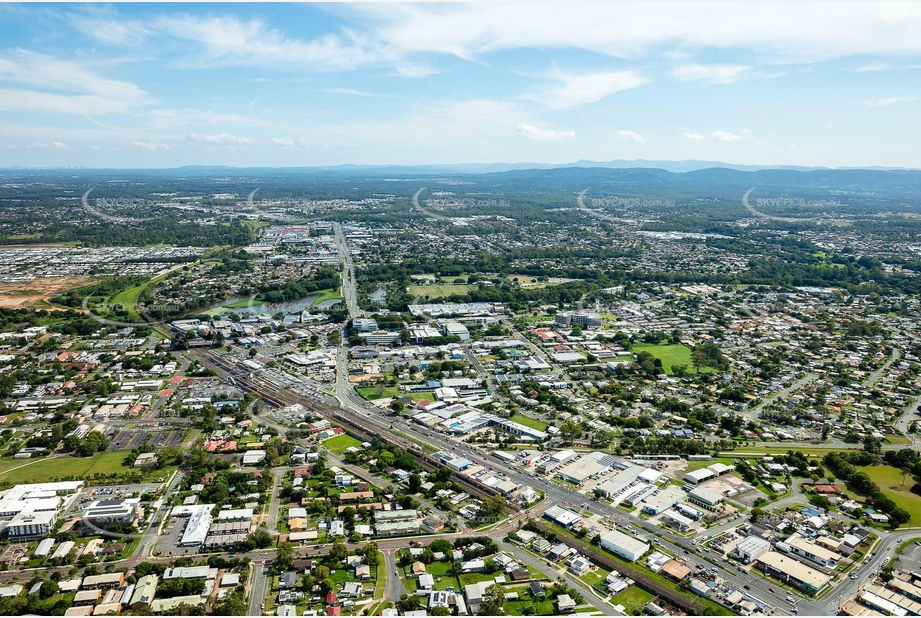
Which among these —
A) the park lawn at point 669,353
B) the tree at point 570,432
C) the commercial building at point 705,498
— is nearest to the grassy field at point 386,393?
the tree at point 570,432

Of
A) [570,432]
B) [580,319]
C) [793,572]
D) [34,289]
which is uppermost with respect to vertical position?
[34,289]

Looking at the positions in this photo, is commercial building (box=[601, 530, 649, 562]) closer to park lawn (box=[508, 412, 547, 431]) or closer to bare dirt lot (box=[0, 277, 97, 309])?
park lawn (box=[508, 412, 547, 431])

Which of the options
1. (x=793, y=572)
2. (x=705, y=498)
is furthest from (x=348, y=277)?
(x=793, y=572)

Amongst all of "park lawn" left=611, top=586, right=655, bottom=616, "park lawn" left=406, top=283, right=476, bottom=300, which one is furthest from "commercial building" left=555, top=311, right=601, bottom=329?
"park lawn" left=611, top=586, right=655, bottom=616

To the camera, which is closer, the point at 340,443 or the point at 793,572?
the point at 793,572

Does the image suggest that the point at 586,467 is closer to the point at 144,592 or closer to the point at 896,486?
the point at 896,486

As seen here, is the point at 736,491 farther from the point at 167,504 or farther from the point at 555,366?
the point at 167,504

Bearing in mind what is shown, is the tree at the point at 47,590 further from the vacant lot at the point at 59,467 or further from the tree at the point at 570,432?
the tree at the point at 570,432

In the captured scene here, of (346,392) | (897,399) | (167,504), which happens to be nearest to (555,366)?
(346,392)
